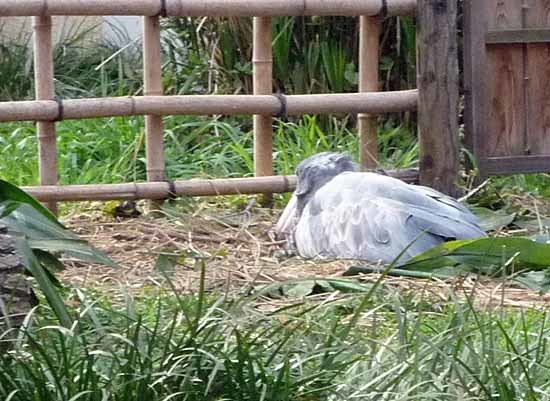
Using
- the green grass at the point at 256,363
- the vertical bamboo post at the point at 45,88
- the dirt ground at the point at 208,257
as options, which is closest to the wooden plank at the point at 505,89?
the dirt ground at the point at 208,257

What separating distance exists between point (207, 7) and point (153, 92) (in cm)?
44

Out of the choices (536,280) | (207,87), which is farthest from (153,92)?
(207,87)

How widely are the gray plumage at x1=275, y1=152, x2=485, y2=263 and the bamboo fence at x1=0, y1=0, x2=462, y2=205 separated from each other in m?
0.59

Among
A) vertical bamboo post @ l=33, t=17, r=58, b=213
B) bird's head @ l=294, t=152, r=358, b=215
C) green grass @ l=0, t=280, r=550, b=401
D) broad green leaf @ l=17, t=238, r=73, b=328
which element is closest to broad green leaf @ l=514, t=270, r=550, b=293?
bird's head @ l=294, t=152, r=358, b=215

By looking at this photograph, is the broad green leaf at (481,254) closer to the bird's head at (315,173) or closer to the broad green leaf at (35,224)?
the bird's head at (315,173)

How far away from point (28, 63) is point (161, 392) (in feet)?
20.7

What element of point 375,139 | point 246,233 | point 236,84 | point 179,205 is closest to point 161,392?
point 246,233

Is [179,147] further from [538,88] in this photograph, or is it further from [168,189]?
[538,88]

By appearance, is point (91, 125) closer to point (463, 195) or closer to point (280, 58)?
point (280, 58)

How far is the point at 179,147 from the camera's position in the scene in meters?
6.51

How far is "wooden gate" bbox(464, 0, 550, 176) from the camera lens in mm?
5465

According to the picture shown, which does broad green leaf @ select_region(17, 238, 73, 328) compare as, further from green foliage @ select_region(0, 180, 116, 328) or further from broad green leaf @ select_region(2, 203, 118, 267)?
broad green leaf @ select_region(2, 203, 118, 267)

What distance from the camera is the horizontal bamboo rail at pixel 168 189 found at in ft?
16.5

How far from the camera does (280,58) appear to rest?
282 inches
